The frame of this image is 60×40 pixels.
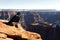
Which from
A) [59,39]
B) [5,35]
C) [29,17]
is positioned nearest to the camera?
[5,35]

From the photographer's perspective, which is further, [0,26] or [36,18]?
[36,18]

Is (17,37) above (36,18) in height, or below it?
above

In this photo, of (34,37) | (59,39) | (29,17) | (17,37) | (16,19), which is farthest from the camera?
(29,17)

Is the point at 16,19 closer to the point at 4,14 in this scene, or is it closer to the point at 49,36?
the point at 49,36

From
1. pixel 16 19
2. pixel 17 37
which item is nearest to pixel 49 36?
pixel 16 19

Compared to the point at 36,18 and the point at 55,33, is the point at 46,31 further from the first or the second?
the point at 36,18

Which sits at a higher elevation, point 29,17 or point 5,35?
point 5,35

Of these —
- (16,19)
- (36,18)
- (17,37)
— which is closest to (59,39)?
(16,19)

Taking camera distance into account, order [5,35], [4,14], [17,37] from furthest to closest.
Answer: [4,14]
[17,37]
[5,35]

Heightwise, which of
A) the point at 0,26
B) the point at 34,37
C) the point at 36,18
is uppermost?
the point at 0,26
